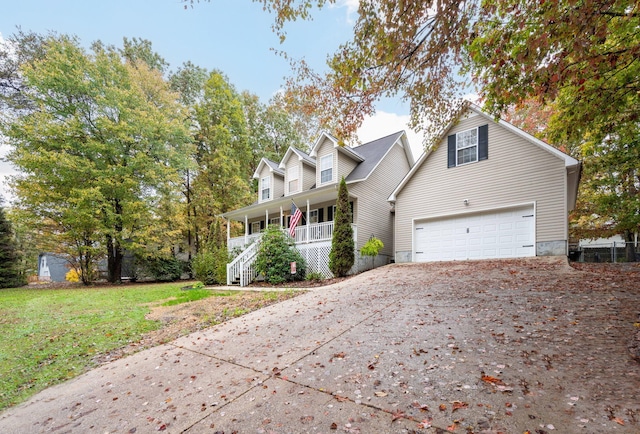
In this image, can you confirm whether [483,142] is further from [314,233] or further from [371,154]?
[314,233]

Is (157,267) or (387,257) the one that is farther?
(157,267)

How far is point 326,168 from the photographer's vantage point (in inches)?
608

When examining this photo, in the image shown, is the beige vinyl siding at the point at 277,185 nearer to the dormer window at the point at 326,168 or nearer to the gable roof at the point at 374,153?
the dormer window at the point at 326,168

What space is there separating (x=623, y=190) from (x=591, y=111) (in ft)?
39.1

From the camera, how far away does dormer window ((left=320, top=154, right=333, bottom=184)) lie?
1524 centimetres

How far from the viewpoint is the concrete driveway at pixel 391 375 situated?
2.47m

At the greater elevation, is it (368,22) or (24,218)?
(368,22)

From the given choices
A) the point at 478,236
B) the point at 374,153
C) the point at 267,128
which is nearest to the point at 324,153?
the point at 374,153

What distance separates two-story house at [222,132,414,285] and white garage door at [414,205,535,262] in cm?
254

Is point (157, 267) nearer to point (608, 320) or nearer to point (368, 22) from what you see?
point (368, 22)

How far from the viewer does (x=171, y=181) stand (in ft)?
63.3

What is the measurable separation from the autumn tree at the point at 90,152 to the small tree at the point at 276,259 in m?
8.88

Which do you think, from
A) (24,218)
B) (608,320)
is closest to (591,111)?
(608,320)

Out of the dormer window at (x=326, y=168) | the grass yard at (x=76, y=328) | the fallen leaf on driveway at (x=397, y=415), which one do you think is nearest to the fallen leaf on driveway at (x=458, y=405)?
the fallen leaf on driveway at (x=397, y=415)
